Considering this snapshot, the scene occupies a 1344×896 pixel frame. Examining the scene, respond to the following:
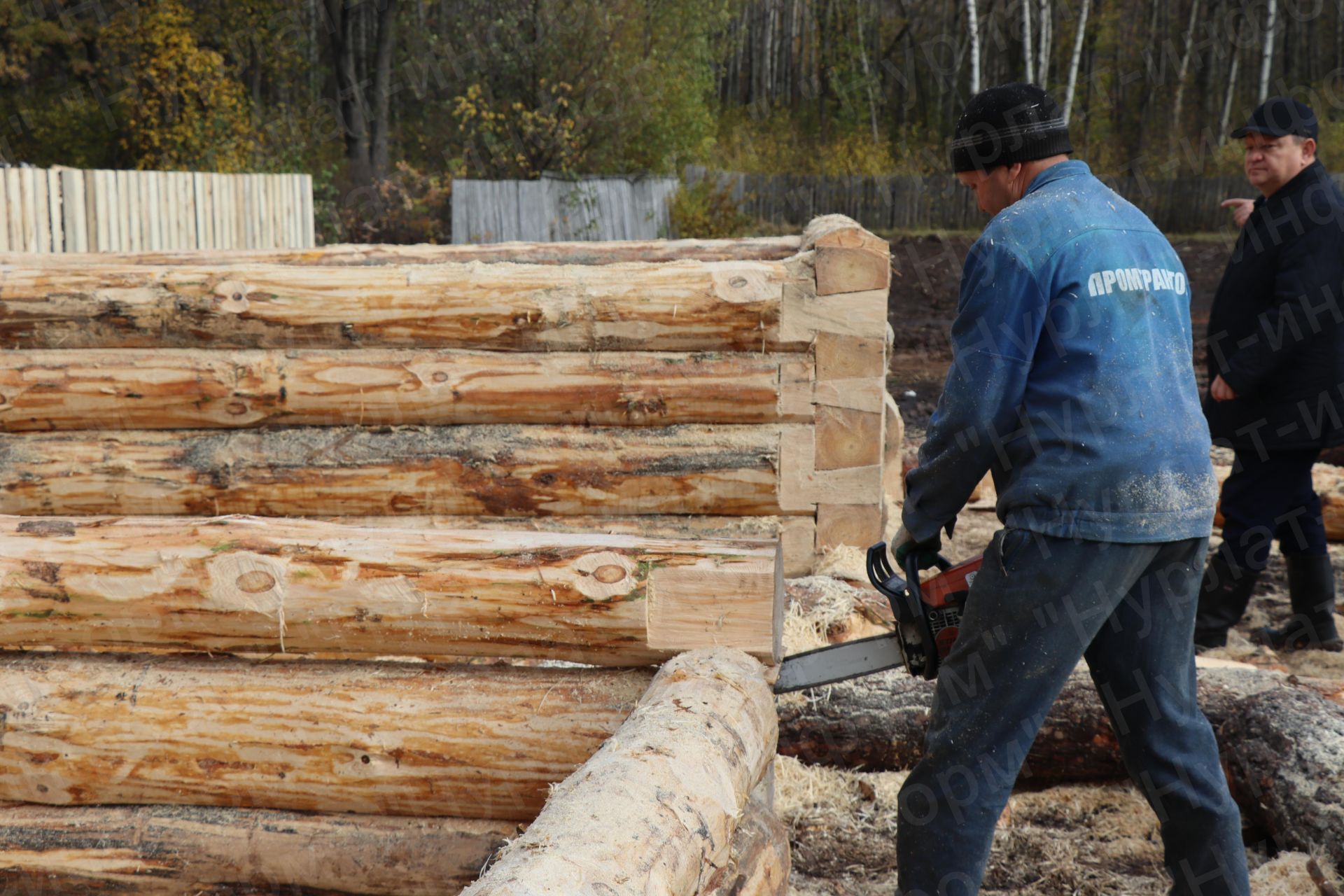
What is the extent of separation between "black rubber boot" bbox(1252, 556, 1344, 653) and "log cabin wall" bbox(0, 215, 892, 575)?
1.99 m

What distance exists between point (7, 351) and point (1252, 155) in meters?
5.70

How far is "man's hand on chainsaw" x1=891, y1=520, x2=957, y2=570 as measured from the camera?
293cm

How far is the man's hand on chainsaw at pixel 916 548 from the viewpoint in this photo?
2928 mm

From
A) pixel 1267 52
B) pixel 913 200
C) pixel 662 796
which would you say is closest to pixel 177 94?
pixel 913 200

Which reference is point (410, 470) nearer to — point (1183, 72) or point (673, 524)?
point (673, 524)

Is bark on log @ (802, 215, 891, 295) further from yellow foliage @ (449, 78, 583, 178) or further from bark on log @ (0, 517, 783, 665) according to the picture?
yellow foliage @ (449, 78, 583, 178)

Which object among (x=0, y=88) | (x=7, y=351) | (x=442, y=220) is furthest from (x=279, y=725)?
(x=0, y=88)

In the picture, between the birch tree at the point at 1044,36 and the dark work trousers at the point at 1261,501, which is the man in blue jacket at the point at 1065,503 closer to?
the dark work trousers at the point at 1261,501

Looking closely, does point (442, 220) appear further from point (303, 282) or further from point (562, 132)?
point (303, 282)

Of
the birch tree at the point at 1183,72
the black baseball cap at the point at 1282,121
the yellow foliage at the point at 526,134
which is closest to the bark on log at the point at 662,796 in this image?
the black baseball cap at the point at 1282,121

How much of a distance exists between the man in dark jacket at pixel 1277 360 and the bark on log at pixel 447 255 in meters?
2.07

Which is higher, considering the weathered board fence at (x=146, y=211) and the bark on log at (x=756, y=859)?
the weathered board fence at (x=146, y=211)

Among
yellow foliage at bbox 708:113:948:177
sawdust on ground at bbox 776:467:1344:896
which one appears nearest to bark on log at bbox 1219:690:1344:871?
sawdust on ground at bbox 776:467:1344:896

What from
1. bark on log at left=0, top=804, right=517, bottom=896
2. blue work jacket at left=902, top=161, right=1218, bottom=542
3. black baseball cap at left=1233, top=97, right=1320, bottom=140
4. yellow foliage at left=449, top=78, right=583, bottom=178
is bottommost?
bark on log at left=0, top=804, right=517, bottom=896
